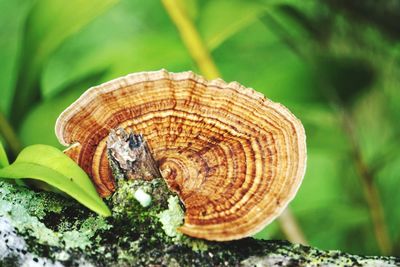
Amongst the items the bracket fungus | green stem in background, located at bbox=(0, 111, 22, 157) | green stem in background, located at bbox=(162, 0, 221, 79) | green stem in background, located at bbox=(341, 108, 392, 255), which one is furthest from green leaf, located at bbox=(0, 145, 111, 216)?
green stem in background, located at bbox=(341, 108, 392, 255)

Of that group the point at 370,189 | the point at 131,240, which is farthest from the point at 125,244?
the point at 370,189

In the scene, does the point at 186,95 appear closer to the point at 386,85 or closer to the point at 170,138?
the point at 170,138

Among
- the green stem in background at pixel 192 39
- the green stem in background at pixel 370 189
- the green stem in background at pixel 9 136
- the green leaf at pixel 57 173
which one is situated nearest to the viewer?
the green leaf at pixel 57 173

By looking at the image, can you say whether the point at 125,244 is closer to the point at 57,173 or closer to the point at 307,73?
the point at 57,173

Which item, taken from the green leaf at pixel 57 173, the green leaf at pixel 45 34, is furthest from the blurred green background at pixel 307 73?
the green leaf at pixel 57 173

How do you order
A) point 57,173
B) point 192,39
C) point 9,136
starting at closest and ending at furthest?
point 57,173
point 9,136
point 192,39

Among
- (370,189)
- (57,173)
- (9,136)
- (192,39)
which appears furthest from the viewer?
(370,189)

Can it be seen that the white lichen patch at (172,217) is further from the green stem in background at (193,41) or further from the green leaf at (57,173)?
the green stem in background at (193,41)

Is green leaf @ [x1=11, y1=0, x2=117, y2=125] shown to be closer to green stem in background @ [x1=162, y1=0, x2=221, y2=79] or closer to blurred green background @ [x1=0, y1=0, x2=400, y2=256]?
blurred green background @ [x1=0, y1=0, x2=400, y2=256]
